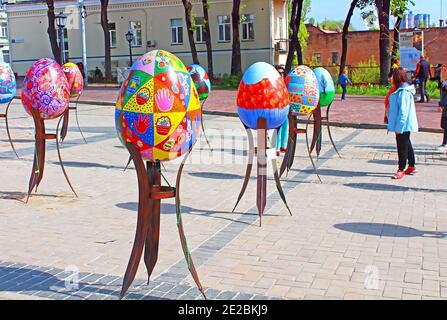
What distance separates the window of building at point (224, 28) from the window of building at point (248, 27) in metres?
1.05

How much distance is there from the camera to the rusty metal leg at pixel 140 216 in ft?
14.7

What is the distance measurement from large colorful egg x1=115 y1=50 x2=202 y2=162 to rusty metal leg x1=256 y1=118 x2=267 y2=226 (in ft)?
8.43

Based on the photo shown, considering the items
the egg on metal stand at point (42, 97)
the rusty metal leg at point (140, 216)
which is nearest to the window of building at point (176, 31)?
the egg on metal stand at point (42, 97)

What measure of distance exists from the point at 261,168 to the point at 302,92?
2278 millimetres

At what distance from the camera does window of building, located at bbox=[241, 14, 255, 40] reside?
→ 135ft

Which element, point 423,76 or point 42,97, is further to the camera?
point 423,76

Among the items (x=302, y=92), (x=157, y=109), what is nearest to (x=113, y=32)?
(x=302, y=92)

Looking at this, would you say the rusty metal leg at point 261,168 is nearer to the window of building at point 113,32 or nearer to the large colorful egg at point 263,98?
A: the large colorful egg at point 263,98

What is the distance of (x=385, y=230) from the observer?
6.62m

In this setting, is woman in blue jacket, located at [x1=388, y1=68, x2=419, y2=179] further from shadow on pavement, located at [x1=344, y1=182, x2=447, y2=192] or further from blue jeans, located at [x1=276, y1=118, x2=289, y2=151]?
blue jeans, located at [x1=276, y1=118, x2=289, y2=151]

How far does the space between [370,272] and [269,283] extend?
3.09 feet

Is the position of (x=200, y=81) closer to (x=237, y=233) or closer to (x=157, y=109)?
(x=237, y=233)

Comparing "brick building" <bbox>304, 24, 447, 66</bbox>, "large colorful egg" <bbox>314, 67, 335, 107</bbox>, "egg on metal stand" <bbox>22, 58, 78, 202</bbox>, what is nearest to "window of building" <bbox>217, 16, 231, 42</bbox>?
"brick building" <bbox>304, 24, 447, 66</bbox>
